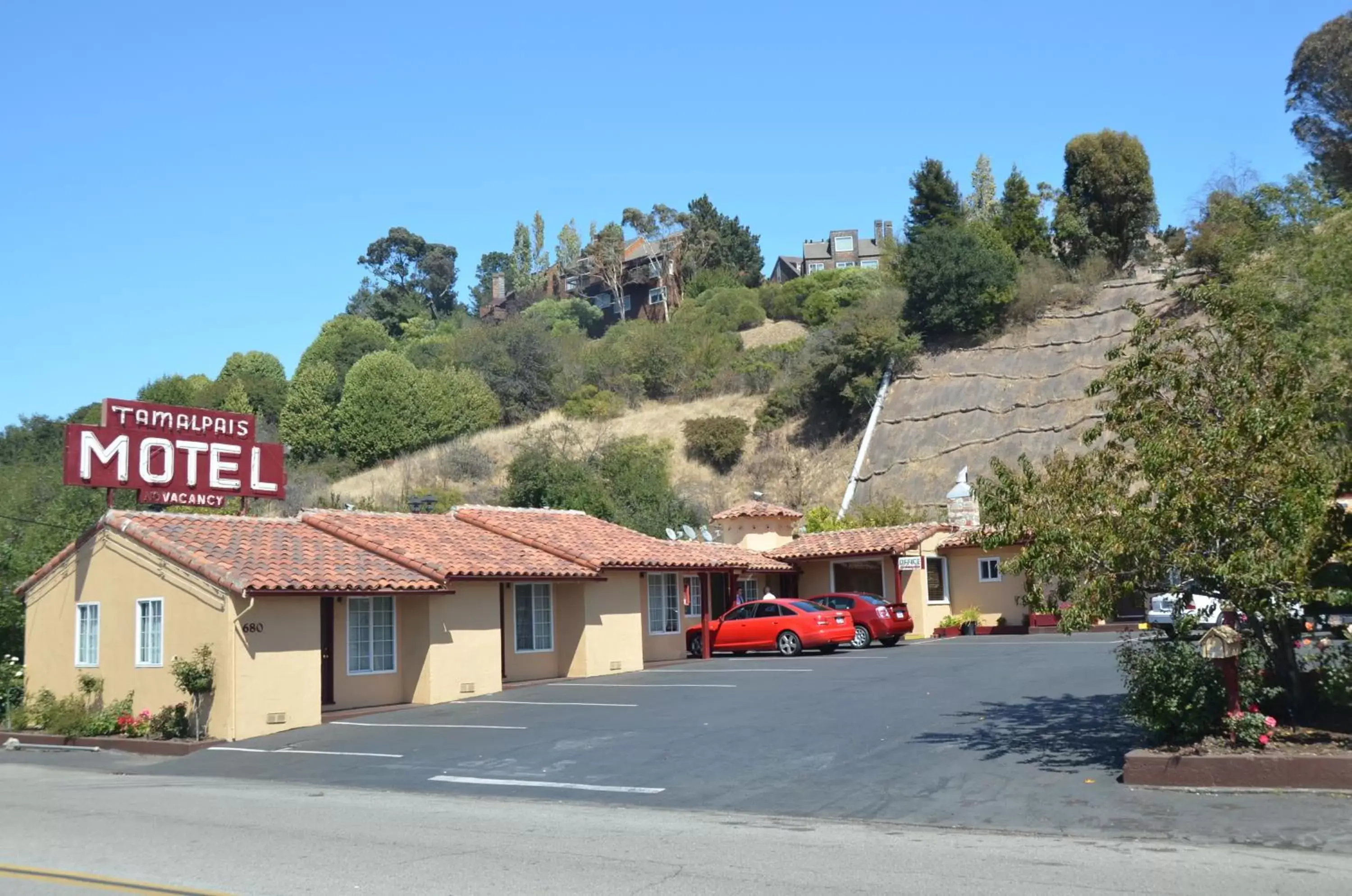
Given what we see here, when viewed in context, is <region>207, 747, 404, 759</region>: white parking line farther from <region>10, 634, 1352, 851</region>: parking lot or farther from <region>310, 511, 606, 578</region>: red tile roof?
<region>310, 511, 606, 578</region>: red tile roof

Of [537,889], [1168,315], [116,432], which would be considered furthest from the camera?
[1168,315]

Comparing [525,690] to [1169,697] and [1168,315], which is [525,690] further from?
[1168,315]

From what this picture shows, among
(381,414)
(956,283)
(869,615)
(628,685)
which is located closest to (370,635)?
(628,685)

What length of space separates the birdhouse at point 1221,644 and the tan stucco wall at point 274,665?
581 inches

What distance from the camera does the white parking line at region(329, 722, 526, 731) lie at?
19359mm

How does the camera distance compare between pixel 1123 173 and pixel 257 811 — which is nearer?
pixel 257 811

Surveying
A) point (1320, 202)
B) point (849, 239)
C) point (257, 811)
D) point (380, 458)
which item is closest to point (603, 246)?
point (849, 239)

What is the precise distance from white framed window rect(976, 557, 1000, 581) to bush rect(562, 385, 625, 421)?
103ft

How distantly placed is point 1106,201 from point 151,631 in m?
52.8

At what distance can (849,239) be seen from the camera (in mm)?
104750

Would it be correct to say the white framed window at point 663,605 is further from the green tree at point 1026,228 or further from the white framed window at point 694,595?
the green tree at point 1026,228

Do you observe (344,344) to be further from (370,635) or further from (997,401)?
(370,635)

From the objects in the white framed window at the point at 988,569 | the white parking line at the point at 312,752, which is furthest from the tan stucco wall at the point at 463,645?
the white framed window at the point at 988,569

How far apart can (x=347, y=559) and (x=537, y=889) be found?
15133 mm
